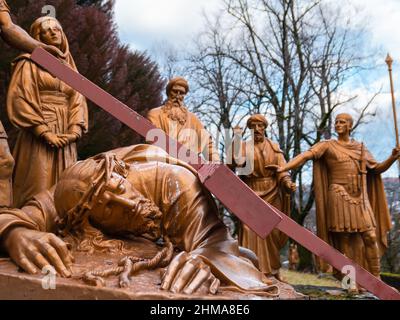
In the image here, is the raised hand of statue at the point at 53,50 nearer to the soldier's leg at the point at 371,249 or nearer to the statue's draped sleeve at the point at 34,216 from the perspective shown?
the statue's draped sleeve at the point at 34,216

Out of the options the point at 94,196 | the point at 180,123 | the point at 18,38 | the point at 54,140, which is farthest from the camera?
the point at 180,123

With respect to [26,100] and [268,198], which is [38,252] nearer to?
[26,100]

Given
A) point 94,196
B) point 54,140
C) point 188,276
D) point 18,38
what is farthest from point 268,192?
point 188,276

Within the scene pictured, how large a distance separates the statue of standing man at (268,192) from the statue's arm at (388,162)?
1.48 meters

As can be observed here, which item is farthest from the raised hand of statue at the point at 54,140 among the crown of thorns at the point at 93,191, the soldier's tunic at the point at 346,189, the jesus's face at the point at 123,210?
the soldier's tunic at the point at 346,189

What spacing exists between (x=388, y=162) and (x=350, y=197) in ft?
2.55

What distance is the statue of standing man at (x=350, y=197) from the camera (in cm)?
826

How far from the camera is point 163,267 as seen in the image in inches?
107

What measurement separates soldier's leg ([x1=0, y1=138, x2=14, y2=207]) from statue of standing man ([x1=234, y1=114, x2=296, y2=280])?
4916 mm

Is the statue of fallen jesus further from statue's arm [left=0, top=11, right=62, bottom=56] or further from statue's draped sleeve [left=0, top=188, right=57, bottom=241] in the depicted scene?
statue's arm [left=0, top=11, right=62, bottom=56]

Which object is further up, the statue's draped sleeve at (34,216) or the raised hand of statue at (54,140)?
the raised hand of statue at (54,140)

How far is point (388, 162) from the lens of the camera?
316 inches

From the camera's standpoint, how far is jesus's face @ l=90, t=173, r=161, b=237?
2.85 m
